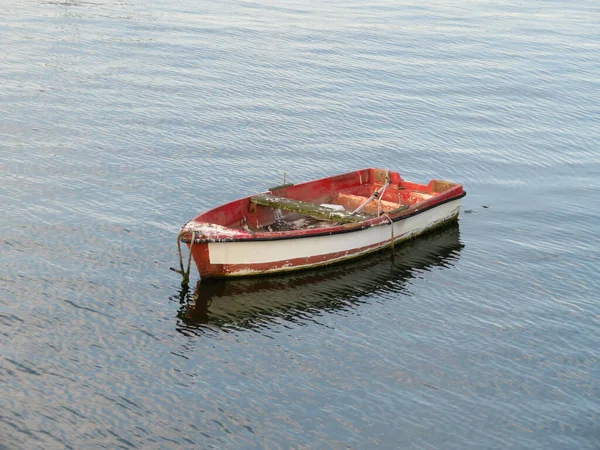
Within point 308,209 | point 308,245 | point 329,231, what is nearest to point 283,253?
point 308,245

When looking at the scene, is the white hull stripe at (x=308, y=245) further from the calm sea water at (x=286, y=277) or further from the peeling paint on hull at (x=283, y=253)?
the calm sea water at (x=286, y=277)

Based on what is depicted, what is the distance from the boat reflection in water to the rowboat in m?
0.34

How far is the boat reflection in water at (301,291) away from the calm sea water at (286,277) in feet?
0.27

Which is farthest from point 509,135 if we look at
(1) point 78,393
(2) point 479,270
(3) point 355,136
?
(1) point 78,393

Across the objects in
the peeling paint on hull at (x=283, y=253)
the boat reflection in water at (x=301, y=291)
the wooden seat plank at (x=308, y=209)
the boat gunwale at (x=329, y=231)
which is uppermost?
the wooden seat plank at (x=308, y=209)

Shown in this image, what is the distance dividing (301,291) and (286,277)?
897 mm

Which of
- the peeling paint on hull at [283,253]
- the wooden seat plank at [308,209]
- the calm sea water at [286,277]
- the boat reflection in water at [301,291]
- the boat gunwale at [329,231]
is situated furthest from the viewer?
the wooden seat plank at [308,209]

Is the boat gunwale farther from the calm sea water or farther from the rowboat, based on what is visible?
the calm sea water

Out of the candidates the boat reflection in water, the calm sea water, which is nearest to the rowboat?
the boat reflection in water

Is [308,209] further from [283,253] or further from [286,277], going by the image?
[286,277]

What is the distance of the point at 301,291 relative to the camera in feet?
80.1

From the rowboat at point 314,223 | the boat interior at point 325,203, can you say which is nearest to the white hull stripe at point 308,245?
the rowboat at point 314,223

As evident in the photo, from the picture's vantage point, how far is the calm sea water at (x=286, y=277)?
60.1 ft

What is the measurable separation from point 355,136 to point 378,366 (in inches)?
812
